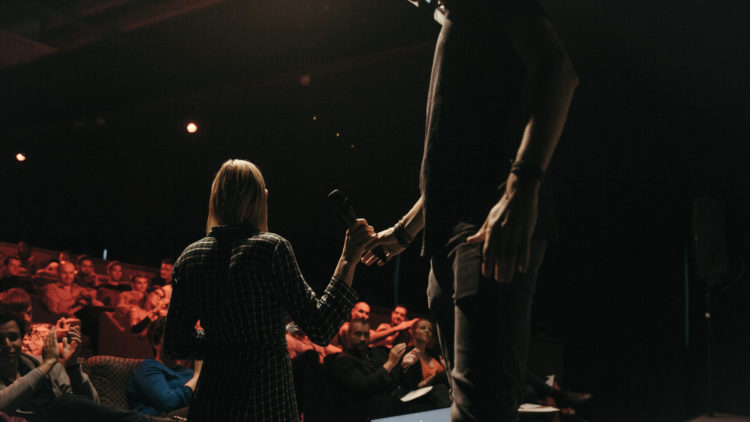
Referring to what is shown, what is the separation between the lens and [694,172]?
495cm

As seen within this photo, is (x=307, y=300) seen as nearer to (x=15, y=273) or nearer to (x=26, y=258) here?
(x=15, y=273)

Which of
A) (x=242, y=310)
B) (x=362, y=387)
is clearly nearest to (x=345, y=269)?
(x=242, y=310)

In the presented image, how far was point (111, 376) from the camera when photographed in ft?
11.4

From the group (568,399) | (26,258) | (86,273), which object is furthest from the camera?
(86,273)

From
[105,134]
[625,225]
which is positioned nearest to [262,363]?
[625,225]

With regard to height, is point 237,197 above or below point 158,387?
above

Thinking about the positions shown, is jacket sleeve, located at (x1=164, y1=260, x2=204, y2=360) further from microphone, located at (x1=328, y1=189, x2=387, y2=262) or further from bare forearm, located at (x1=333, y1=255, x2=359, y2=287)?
microphone, located at (x1=328, y1=189, x2=387, y2=262)

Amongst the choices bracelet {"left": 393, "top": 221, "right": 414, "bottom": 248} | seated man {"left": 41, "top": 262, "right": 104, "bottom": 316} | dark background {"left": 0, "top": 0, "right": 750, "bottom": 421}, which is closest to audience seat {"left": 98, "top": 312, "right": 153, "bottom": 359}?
seated man {"left": 41, "top": 262, "right": 104, "bottom": 316}

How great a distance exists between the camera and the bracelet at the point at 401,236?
985 mm

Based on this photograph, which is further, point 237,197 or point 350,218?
point 237,197

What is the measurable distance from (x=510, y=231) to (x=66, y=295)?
5249mm

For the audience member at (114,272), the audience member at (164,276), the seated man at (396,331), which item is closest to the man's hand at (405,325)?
the seated man at (396,331)

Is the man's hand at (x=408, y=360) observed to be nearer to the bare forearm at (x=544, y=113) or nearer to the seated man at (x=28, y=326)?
the seated man at (x=28, y=326)

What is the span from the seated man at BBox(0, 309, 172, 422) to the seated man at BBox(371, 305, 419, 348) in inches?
118
